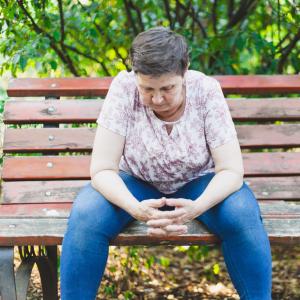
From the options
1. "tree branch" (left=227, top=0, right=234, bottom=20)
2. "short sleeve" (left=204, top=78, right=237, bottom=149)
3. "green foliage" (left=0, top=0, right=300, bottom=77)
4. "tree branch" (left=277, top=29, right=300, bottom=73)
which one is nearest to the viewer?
"short sleeve" (left=204, top=78, right=237, bottom=149)

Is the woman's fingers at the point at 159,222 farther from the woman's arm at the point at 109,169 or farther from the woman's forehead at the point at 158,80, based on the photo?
the woman's forehead at the point at 158,80

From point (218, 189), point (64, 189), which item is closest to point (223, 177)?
point (218, 189)

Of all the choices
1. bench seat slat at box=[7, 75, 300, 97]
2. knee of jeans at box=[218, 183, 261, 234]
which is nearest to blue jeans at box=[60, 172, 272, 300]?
knee of jeans at box=[218, 183, 261, 234]

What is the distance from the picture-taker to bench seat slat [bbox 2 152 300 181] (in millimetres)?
3357

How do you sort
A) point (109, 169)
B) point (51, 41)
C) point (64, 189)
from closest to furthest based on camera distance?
1. point (109, 169)
2. point (64, 189)
3. point (51, 41)

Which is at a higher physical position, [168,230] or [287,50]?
[287,50]

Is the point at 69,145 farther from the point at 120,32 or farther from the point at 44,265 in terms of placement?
the point at 120,32

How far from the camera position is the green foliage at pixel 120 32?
11.9 feet

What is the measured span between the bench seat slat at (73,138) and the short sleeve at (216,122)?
76cm

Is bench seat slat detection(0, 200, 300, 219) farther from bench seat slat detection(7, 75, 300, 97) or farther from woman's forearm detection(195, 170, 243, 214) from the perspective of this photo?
bench seat slat detection(7, 75, 300, 97)

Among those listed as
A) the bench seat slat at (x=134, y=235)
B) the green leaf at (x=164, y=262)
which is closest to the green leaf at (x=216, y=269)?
the green leaf at (x=164, y=262)

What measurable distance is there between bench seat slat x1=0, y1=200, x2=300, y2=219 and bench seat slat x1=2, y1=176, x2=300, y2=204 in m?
0.05

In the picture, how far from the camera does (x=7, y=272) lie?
100 inches

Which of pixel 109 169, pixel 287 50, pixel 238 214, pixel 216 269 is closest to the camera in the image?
pixel 238 214
